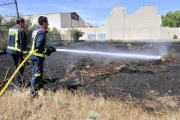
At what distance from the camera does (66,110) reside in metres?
2.10

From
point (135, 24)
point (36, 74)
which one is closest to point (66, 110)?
point (36, 74)

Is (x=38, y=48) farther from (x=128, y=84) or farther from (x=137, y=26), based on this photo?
(x=137, y=26)

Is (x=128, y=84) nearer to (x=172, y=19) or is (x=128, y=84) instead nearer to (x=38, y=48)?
(x=38, y=48)

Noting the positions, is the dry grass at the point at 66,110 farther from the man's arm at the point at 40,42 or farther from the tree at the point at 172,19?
the tree at the point at 172,19

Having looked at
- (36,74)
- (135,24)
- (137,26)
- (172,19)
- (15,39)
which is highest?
(172,19)

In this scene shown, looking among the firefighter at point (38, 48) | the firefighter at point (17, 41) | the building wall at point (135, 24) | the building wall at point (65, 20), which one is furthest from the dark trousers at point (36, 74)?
the building wall at point (65, 20)

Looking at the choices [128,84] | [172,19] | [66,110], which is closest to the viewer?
[66,110]

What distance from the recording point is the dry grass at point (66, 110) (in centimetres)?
186

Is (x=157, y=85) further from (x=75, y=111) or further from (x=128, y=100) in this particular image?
(x=75, y=111)

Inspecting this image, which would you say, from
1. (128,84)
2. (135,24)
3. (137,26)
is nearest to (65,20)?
(135,24)

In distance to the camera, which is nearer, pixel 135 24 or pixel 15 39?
pixel 15 39

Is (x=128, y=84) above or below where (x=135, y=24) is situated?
below

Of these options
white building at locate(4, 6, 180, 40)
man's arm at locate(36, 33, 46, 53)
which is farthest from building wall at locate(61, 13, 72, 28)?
man's arm at locate(36, 33, 46, 53)

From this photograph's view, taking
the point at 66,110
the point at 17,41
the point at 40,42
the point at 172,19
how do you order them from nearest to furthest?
the point at 66,110 → the point at 40,42 → the point at 17,41 → the point at 172,19
